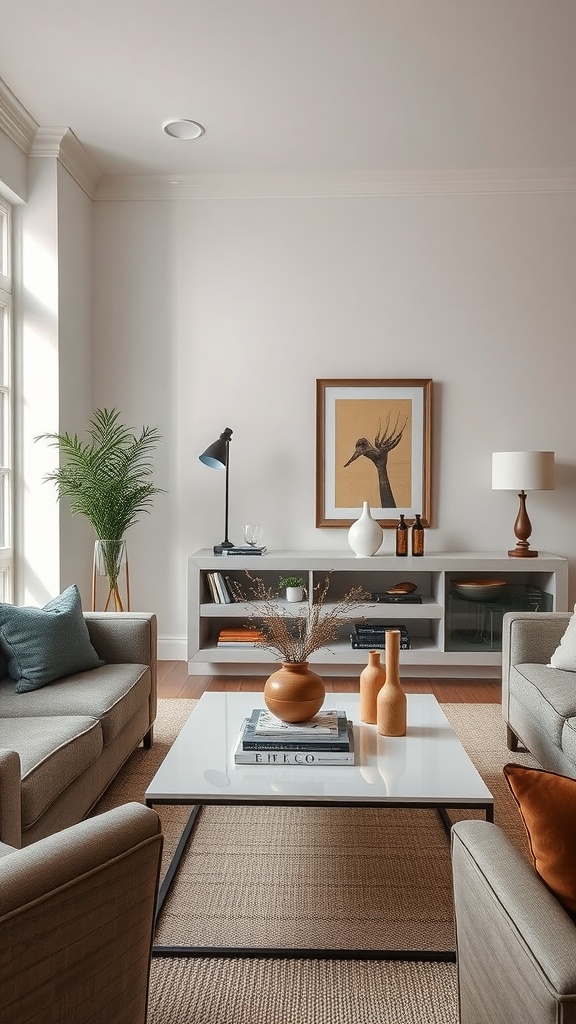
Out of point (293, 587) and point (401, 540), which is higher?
point (401, 540)

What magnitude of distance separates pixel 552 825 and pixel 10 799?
1260mm

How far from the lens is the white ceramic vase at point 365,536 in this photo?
4461 mm

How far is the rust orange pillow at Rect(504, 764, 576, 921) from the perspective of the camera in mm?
1138

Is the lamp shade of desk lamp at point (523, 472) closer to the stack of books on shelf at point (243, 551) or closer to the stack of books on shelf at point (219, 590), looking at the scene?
the stack of books on shelf at point (243, 551)

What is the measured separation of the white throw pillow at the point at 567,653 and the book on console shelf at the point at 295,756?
46.0 inches

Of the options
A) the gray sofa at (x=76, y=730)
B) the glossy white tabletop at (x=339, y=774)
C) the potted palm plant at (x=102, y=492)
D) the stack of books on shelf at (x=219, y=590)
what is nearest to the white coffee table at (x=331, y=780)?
the glossy white tabletop at (x=339, y=774)

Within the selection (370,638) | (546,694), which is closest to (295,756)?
(546,694)

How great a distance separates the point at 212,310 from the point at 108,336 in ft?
2.24

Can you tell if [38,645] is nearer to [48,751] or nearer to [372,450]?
[48,751]

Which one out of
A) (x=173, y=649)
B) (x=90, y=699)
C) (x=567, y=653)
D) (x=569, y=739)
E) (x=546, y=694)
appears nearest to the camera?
(x=569, y=739)

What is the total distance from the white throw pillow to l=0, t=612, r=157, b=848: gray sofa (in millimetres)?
1632

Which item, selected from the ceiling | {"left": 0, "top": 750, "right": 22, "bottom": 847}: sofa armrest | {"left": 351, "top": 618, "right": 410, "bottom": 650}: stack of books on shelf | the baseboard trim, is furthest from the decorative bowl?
{"left": 0, "top": 750, "right": 22, "bottom": 847}: sofa armrest

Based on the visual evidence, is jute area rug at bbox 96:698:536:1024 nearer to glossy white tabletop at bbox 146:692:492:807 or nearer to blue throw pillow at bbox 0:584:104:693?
glossy white tabletop at bbox 146:692:492:807

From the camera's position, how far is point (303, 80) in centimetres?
358
